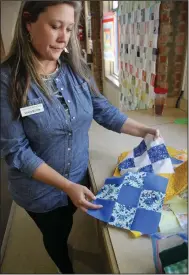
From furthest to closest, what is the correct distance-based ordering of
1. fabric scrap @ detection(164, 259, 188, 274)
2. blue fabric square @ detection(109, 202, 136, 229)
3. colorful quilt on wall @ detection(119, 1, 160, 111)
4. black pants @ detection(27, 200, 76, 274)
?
colorful quilt on wall @ detection(119, 1, 160, 111) < black pants @ detection(27, 200, 76, 274) < blue fabric square @ detection(109, 202, 136, 229) < fabric scrap @ detection(164, 259, 188, 274)

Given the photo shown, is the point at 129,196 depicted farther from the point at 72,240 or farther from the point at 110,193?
the point at 72,240

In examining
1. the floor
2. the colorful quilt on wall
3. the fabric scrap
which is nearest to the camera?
the fabric scrap

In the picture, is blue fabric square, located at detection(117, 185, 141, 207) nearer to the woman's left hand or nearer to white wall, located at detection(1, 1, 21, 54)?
the woman's left hand

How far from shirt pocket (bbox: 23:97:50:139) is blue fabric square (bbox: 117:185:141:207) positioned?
205mm

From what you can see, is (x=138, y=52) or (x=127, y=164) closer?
(x=127, y=164)

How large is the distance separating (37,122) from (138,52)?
78 cm

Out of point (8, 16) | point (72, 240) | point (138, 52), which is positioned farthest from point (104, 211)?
point (138, 52)

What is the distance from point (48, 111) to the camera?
0.45 metres

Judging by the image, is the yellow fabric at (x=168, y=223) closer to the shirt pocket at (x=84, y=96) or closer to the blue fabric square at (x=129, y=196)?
the blue fabric square at (x=129, y=196)

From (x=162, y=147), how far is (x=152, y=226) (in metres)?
0.20

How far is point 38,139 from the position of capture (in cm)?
47

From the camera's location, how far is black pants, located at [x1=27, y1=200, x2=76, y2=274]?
1.99 feet

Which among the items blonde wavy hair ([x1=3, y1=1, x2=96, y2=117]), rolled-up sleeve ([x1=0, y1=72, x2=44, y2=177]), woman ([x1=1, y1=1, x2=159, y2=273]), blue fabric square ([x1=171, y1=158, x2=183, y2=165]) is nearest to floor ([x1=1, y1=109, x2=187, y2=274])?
blue fabric square ([x1=171, y1=158, x2=183, y2=165])

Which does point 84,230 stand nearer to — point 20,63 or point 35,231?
point 35,231
